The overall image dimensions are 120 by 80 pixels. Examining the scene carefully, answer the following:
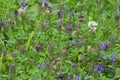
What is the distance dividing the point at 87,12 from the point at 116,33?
21.0 inches

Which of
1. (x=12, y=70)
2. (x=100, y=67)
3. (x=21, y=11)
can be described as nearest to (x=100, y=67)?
(x=100, y=67)

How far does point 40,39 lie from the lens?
3.46m

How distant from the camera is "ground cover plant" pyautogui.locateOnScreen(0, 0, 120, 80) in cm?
307

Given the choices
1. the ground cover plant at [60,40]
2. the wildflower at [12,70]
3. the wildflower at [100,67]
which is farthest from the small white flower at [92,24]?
the wildflower at [12,70]

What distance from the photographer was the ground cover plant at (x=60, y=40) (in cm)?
307

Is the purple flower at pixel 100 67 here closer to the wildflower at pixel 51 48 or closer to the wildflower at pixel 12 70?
the wildflower at pixel 51 48

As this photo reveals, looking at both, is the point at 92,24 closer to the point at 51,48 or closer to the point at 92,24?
the point at 92,24

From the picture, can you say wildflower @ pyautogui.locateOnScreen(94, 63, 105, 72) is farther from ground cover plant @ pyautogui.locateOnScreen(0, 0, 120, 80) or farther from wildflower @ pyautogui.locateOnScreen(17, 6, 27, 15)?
wildflower @ pyautogui.locateOnScreen(17, 6, 27, 15)

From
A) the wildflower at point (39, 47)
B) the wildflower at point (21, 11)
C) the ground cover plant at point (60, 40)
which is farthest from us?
the wildflower at point (21, 11)

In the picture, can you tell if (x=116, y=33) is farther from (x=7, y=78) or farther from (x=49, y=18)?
(x=7, y=78)

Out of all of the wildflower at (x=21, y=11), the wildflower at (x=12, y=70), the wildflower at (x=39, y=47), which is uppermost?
the wildflower at (x=21, y=11)

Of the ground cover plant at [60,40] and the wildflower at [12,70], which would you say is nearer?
the wildflower at [12,70]

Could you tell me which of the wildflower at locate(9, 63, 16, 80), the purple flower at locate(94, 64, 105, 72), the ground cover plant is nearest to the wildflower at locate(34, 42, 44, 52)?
the ground cover plant

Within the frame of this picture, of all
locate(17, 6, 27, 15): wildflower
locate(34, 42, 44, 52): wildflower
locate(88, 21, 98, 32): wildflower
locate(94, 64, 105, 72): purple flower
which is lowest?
locate(94, 64, 105, 72): purple flower
